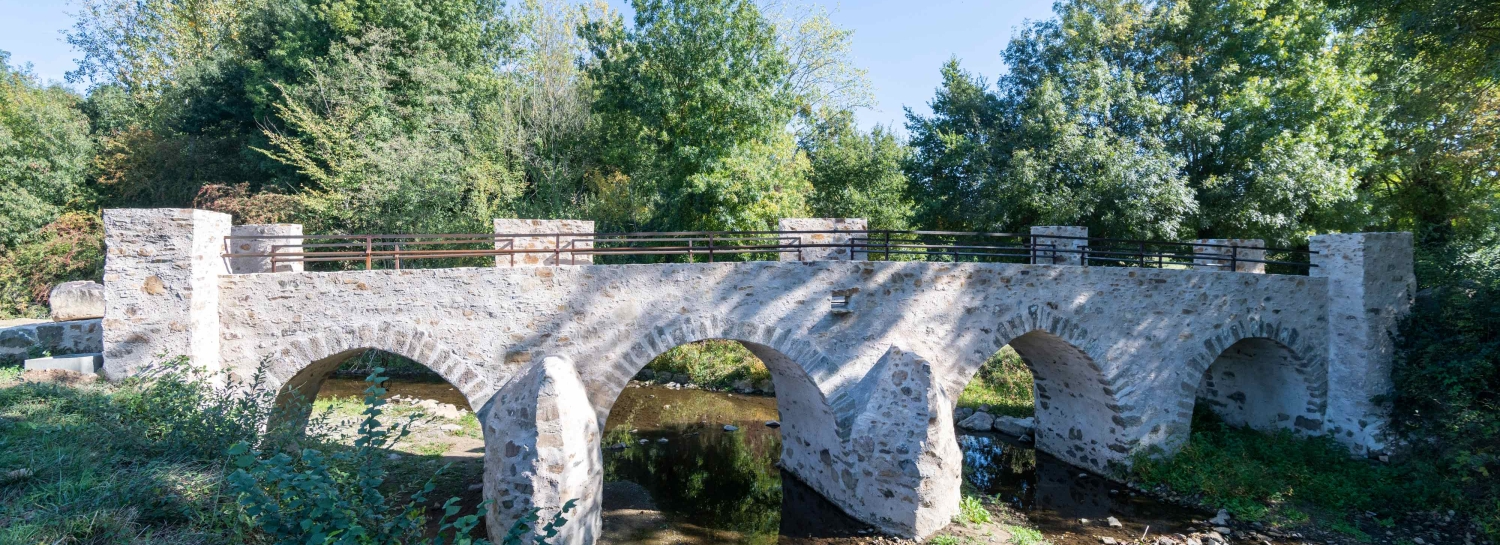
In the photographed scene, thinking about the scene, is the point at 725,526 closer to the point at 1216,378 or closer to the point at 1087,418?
the point at 1087,418

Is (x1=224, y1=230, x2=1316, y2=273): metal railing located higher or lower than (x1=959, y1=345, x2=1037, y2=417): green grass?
higher

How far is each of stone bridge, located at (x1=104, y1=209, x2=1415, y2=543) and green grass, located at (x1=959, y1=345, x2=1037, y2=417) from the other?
292 centimetres

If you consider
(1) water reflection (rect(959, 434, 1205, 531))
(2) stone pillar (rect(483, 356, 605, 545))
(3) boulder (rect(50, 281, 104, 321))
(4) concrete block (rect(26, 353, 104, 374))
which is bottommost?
(1) water reflection (rect(959, 434, 1205, 531))

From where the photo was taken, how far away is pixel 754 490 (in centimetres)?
1010

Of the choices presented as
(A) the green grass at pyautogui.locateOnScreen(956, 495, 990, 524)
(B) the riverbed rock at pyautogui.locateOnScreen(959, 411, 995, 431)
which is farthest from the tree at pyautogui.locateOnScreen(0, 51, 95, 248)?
(B) the riverbed rock at pyautogui.locateOnScreen(959, 411, 995, 431)

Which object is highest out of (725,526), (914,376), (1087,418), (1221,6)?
(1221,6)

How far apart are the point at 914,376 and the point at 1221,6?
13925mm

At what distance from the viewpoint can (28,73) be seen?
22.2 m

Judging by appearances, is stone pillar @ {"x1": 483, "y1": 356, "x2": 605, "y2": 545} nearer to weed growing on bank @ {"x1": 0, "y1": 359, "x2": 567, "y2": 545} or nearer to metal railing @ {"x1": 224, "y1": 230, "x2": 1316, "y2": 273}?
weed growing on bank @ {"x1": 0, "y1": 359, "x2": 567, "y2": 545}

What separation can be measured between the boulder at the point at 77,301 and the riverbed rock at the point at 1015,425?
47.6 ft

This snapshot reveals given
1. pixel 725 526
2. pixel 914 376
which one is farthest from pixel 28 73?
pixel 914 376

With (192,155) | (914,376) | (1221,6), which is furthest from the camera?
(192,155)

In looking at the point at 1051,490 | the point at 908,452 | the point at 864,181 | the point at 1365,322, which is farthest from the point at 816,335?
the point at 864,181

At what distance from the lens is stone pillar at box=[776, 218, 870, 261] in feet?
29.7
